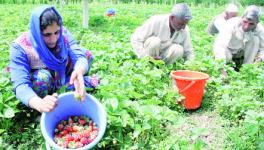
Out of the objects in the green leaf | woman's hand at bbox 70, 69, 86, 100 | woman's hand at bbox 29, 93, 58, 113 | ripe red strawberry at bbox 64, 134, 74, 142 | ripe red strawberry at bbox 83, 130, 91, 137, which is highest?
woman's hand at bbox 70, 69, 86, 100

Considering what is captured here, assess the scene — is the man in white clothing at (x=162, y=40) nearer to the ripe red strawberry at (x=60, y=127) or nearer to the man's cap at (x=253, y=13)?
the man's cap at (x=253, y=13)

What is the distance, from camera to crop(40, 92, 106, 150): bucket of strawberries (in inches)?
98.7

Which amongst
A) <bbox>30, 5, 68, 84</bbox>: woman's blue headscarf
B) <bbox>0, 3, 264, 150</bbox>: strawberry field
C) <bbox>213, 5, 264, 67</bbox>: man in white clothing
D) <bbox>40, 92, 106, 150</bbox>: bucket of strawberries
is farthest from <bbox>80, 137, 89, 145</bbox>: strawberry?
<bbox>213, 5, 264, 67</bbox>: man in white clothing

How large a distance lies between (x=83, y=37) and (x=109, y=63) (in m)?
1.89

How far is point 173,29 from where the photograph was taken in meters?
4.41

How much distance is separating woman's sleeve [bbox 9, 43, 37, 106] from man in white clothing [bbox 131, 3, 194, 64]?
1883mm

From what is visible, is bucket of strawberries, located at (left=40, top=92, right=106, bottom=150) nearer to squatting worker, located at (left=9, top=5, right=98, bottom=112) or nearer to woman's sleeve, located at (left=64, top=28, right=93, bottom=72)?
squatting worker, located at (left=9, top=5, right=98, bottom=112)

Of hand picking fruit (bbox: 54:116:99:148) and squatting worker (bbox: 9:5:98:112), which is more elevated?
squatting worker (bbox: 9:5:98:112)

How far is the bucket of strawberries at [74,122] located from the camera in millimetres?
2506

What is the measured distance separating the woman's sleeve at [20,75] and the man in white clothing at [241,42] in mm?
2644

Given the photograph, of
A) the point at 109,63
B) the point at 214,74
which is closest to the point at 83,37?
the point at 109,63

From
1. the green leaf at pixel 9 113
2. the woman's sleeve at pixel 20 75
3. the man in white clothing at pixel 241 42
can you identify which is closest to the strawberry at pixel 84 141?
the woman's sleeve at pixel 20 75

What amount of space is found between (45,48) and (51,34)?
5.3 inches

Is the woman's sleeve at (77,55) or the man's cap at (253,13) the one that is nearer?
the woman's sleeve at (77,55)
